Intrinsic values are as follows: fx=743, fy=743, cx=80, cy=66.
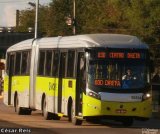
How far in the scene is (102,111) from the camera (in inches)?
926

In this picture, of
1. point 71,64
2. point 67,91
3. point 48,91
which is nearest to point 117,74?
point 71,64

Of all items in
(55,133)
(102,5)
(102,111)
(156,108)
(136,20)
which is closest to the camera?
(55,133)

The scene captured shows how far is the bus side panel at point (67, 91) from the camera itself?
24828 mm

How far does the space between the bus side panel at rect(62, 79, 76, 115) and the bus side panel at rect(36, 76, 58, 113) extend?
94 centimetres

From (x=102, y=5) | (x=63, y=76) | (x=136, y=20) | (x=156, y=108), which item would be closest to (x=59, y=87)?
(x=63, y=76)

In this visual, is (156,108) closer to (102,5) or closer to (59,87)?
(59,87)

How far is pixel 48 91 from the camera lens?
2812 centimetres

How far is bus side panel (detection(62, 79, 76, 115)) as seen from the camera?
24828 mm

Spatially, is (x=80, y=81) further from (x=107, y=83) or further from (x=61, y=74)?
(x=61, y=74)

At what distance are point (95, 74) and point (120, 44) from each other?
1363 millimetres

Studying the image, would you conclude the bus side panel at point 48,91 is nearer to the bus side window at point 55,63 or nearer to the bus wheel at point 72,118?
the bus side window at point 55,63

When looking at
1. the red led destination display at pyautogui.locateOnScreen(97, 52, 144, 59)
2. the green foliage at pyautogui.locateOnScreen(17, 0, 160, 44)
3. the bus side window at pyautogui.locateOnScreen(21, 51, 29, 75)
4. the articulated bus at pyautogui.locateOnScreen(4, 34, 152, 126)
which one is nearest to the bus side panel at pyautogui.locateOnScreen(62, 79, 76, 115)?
the articulated bus at pyautogui.locateOnScreen(4, 34, 152, 126)

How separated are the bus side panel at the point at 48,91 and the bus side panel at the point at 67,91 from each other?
0.94 metres

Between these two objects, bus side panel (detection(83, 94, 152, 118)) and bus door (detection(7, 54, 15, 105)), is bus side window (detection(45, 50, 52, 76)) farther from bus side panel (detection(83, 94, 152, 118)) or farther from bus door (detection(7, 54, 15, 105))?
bus door (detection(7, 54, 15, 105))
